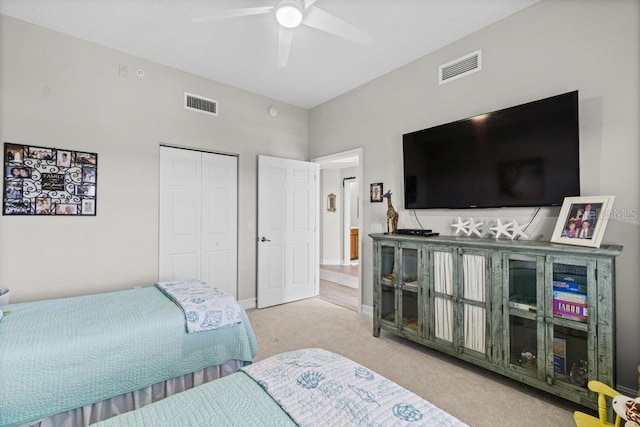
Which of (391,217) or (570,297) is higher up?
(391,217)

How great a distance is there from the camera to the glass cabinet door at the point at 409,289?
2759 millimetres

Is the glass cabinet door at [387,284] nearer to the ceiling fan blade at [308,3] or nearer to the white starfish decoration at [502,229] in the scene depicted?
A: the white starfish decoration at [502,229]

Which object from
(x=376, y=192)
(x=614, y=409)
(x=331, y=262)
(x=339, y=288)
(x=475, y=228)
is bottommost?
(x=339, y=288)

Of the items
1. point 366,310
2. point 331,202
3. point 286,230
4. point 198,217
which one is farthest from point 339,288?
point 198,217

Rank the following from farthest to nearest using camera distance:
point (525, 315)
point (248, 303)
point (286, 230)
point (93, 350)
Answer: point (286, 230)
point (248, 303)
point (525, 315)
point (93, 350)

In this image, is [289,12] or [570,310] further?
[289,12]

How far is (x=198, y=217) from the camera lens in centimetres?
364

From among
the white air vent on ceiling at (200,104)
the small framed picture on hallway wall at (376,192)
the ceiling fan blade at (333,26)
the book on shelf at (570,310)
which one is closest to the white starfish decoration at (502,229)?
the book on shelf at (570,310)

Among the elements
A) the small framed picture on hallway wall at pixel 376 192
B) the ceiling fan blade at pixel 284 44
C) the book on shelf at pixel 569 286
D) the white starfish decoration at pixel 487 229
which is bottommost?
the book on shelf at pixel 569 286

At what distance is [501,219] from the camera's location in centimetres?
257

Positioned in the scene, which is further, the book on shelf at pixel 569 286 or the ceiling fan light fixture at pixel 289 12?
the ceiling fan light fixture at pixel 289 12

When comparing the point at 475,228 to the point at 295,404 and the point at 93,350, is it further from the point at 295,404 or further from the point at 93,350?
the point at 93,350

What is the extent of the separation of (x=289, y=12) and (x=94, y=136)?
7.54 feet

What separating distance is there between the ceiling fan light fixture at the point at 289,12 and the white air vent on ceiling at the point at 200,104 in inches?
73.7
